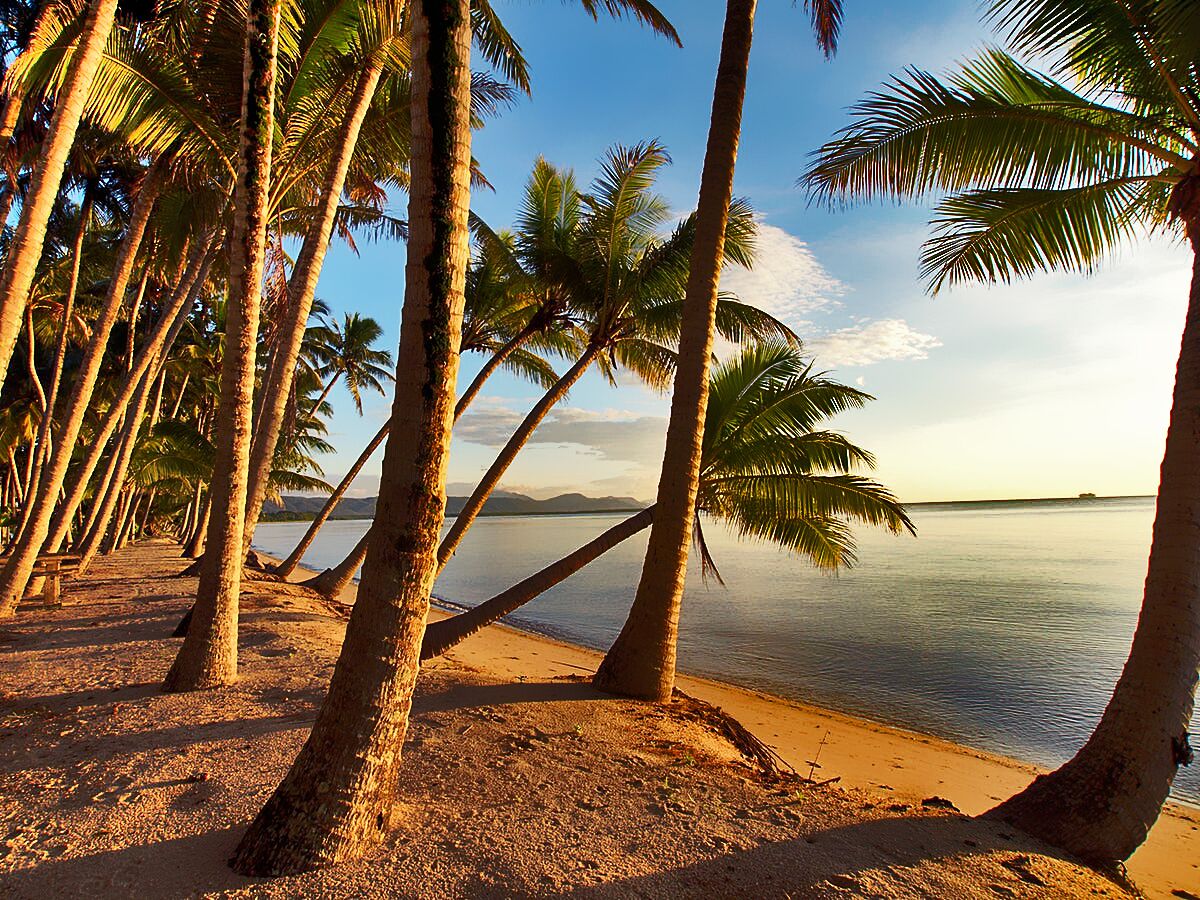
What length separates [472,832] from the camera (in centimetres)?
311

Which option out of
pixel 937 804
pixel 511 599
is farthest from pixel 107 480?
pixel 937 804

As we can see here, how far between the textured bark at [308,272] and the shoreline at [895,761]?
3.94 meters

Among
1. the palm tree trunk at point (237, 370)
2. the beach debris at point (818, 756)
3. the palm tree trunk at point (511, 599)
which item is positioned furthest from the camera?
the palm tree trunk at point (511, 599)

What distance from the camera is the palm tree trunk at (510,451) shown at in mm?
9219

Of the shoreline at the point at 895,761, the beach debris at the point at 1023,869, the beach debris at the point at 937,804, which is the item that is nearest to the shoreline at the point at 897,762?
the shoreline at the point at 895,761

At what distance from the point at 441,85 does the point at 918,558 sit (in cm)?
3567

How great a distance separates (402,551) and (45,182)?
19.6ft

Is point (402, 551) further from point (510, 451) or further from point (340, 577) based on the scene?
point (340, 577)

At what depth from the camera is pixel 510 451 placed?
9234 mm

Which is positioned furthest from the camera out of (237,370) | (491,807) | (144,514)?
(144,514)

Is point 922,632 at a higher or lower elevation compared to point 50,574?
lower

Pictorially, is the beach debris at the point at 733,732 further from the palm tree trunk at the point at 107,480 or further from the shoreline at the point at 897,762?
the palm tree trunk at the point at 107,480

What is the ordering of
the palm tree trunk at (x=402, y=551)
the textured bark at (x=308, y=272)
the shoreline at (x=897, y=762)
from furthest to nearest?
the textured bark at (x=308, y=272) → the shoreline at (x=897, y=762) → the palm tree trunk at (x=402, y=551)

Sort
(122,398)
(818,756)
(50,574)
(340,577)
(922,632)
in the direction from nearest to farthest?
1. (818,756)
2. (50,574)
3. (122,398)
4. (340,577)
5. (922,632)
